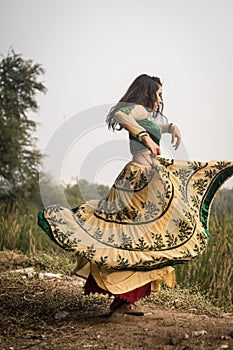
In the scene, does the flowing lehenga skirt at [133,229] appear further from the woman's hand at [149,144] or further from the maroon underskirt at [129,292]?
the woman's hand at [149,144]

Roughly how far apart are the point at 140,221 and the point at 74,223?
0.38 meters

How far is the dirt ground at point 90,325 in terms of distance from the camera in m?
2.95

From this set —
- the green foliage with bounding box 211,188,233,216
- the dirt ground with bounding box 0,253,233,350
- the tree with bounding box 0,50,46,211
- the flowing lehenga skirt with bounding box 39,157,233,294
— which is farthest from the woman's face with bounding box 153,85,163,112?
the tree with bounding box 0,50,46,211

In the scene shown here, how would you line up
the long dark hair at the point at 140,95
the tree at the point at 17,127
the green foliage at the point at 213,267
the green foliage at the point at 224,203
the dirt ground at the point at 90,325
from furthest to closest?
the tree at the point at 17,127 → the green foliage at the point at 224,203 → the green foliage at the point at 213,267 → the long dark hair at the point at 140,95 → the dirt ground at the point at 90,325

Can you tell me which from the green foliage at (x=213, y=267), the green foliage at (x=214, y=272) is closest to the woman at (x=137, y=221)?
the green foliage at (x=213, y=267)

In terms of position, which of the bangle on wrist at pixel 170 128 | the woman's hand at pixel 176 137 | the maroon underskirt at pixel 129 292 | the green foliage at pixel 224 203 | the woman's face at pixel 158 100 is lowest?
the maroon underskirt at pixel 129 292

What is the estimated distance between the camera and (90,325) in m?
3.34

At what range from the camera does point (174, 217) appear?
3.23 meters

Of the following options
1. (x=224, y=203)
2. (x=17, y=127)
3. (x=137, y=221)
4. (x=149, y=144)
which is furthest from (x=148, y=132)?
(x=17, y=127)

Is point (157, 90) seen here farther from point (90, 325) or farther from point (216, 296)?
point (216, 296)

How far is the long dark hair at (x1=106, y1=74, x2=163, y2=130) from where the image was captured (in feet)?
10.9

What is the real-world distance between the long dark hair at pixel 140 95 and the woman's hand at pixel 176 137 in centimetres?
21

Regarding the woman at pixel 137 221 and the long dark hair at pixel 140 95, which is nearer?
the woman at pixel 137 221

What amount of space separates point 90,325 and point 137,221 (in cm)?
71
